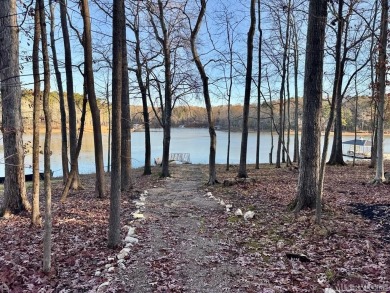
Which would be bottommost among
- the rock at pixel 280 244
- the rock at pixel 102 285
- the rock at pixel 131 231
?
the rock at pixel 131 231

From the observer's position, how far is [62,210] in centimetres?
712

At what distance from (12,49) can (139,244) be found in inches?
185

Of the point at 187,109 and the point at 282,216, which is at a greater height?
the point at 187,109

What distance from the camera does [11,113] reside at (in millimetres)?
6102

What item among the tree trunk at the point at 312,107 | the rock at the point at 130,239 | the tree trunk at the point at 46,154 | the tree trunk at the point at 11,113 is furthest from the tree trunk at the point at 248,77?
the tree trunk at the point at 46,154

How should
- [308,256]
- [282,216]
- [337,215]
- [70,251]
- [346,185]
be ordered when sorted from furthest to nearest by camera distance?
[346,185]
[282,216]
[337,215]
[70,251]
[308,256]

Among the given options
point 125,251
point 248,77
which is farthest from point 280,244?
point 248,77

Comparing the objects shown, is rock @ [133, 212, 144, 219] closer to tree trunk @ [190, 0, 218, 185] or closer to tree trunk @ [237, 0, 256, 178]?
tree trunk @ [190, 0, 218, 185]

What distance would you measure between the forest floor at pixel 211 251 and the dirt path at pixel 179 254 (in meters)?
0.01

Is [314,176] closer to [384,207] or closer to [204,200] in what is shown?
[384,207]

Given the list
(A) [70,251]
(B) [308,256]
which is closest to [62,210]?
(A) [70,251]

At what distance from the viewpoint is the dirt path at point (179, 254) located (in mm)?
3650

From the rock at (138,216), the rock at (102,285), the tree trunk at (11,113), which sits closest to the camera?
the rock at (102,285)

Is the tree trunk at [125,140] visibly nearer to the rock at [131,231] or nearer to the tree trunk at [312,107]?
the rock at [131,231]
